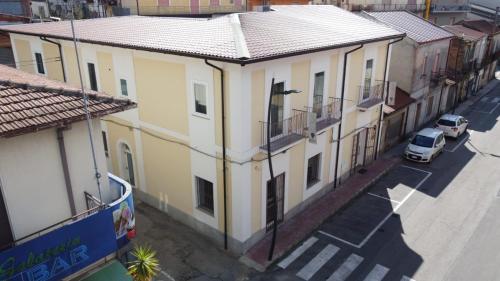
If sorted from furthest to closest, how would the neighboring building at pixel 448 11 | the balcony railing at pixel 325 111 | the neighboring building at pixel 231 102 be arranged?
the neighboring building at pixel 448 11 → the balcony railing at pixel 325 111 → the neighboring building at pixel 231 102

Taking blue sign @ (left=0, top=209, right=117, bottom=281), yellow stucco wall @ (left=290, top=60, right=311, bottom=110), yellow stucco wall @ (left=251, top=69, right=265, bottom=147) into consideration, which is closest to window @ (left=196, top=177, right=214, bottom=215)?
yellow stucco wall @ (left=251, top=69, right=265, bottom=147)

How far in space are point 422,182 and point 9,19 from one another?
31.0m

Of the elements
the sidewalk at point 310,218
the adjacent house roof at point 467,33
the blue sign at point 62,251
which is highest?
the adjacent house roof at point 467,33

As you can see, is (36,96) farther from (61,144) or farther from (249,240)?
(249,240)

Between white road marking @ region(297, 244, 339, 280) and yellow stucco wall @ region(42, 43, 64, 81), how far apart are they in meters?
14.8

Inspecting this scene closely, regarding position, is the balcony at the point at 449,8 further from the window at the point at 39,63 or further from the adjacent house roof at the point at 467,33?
the window at the point at 39,63

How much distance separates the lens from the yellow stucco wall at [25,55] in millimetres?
20484

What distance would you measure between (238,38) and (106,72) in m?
7.29

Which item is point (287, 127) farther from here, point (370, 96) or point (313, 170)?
point (370, 96)

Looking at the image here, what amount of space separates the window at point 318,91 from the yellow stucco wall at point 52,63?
41.4 ft

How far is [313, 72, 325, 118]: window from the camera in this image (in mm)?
15498

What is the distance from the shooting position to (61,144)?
322 inches

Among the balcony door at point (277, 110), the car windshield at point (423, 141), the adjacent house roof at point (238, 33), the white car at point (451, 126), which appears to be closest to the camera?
the adjacent house roof at point (238, 33)

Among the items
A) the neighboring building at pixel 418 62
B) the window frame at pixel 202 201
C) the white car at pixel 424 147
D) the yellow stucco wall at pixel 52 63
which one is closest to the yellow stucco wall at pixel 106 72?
the yellow stucco wall at pixel 52 63
